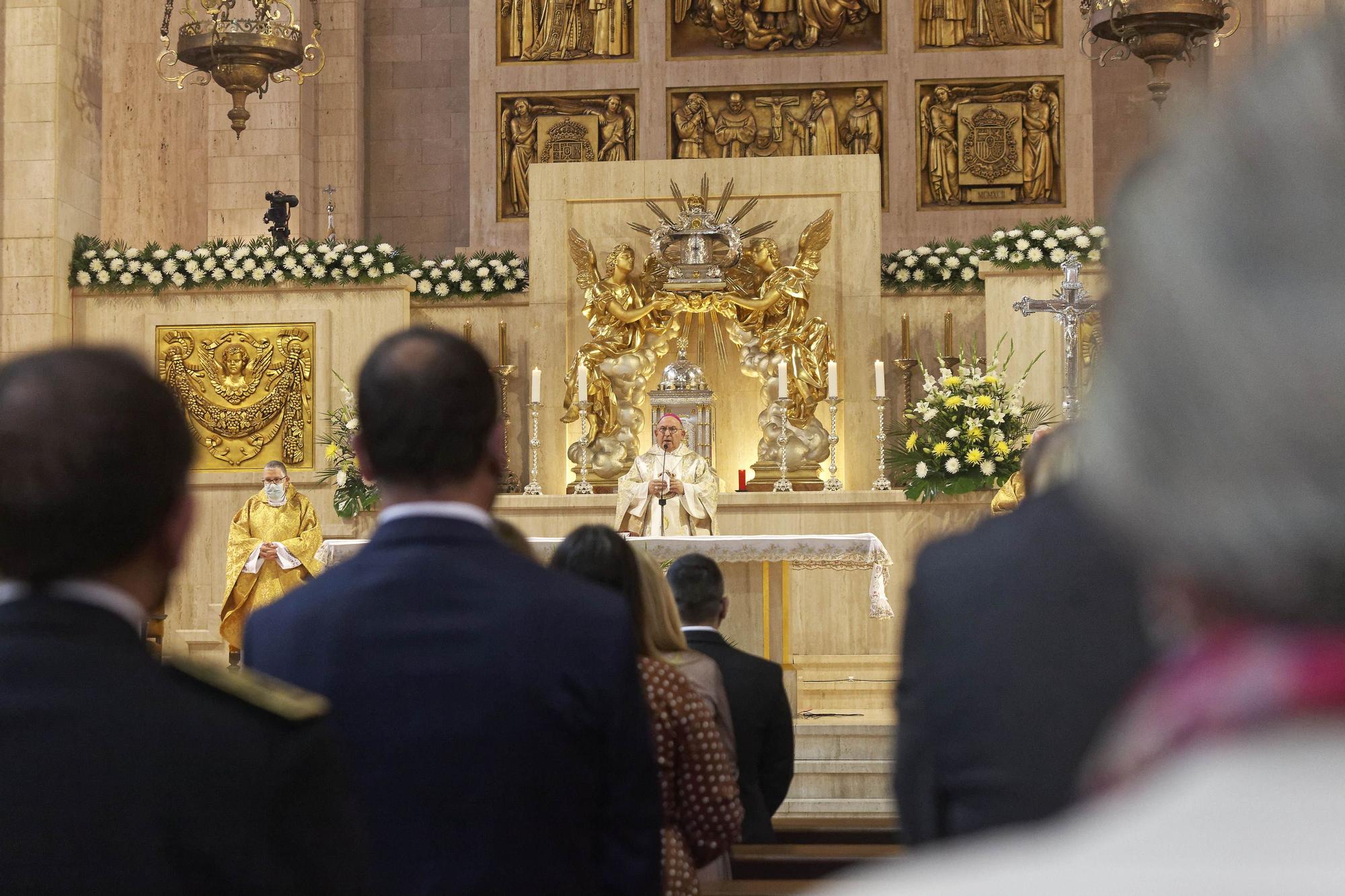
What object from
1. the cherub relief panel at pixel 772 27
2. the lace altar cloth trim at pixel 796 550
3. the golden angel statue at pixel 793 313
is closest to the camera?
the lace altar cloth trim at pixel 796 550

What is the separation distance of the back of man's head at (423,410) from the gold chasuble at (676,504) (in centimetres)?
748

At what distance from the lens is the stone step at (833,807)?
830 cm

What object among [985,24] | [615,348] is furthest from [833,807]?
[985,24]

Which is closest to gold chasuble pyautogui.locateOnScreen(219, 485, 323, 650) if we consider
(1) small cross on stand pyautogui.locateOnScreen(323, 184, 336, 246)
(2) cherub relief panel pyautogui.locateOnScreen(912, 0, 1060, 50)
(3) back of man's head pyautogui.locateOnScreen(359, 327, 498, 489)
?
(1) small cross on stand pyautogui.locateOnScreen(323, 184, 336, 246)

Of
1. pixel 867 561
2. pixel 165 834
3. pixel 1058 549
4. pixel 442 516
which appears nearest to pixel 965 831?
pixel 1058 549

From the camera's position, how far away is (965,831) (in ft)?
4.66

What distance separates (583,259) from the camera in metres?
12.4

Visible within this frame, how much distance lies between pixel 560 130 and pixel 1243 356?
15682 mm

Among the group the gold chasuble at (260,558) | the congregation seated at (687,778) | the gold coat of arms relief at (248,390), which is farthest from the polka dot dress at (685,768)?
the gold coat of arms relief at (248,390)

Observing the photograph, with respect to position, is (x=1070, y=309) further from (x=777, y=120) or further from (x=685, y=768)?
(x=685, y=768)

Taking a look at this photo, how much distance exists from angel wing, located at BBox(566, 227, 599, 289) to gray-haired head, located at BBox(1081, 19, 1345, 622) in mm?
11744

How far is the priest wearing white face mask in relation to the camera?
395 inches

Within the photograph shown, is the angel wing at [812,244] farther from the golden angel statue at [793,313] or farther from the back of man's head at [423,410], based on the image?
the back of man's head at [423,410]

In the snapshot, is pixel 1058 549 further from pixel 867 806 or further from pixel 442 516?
pixel 867 806
